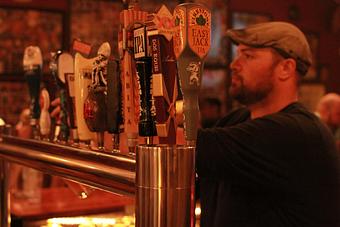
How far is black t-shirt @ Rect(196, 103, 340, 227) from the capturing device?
5.20 feet

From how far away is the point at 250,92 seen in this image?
2.04 meters

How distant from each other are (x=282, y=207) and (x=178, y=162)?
1.23 metres

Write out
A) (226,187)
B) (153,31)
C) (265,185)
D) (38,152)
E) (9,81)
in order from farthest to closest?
(9,81) < (226,187) < (265,185) < (38,152) < (153,31)

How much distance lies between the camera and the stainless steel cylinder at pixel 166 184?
552 mm

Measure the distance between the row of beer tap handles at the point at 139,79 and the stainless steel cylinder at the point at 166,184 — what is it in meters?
0.08

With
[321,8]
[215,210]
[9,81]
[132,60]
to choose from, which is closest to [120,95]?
[132,60]

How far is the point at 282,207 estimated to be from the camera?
1695 millimetres

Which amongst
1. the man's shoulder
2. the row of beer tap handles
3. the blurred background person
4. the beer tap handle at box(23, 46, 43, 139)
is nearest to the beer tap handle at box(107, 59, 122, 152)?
the row of beer tap handles

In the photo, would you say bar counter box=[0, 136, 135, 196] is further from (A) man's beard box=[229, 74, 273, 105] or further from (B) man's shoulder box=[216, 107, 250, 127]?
(B) man's shoulder box=[216, 107, 250, 127]

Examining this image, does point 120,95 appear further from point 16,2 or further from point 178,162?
point 16,2

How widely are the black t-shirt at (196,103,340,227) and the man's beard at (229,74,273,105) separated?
222 millimetres

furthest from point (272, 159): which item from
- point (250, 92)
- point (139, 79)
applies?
point (139, 79)

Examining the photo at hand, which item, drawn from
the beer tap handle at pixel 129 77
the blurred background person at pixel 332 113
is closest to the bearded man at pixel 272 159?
the beer tap handle at pixel 129 77

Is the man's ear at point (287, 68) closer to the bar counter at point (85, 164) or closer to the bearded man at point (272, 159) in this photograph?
the bearded man at point (272, 159)
